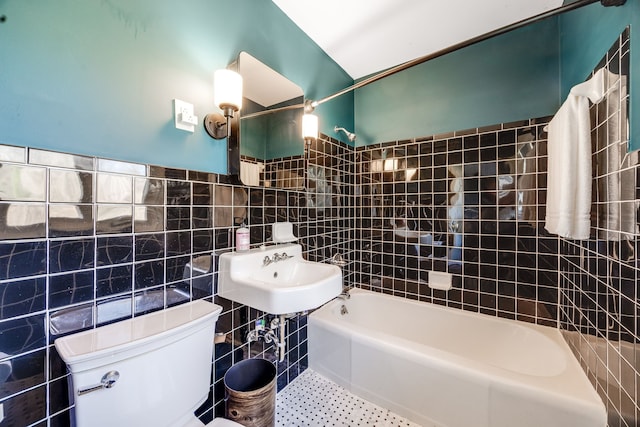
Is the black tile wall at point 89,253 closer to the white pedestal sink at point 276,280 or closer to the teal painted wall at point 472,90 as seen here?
the white pedestal sink at point 276,280

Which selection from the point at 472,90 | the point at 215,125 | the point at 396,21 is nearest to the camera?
the point at 215,125

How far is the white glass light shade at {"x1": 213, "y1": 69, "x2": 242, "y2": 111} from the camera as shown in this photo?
109cm

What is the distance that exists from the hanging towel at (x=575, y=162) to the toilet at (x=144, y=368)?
165cm

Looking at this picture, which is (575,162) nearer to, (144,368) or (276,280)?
(276,280)

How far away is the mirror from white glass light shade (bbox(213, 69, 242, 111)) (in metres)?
0.18

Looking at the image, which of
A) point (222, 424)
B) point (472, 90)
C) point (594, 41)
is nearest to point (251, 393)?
point (222, 424)

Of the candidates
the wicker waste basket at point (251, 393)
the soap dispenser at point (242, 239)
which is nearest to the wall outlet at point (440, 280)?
the wicker waste basket at point (251, 393)

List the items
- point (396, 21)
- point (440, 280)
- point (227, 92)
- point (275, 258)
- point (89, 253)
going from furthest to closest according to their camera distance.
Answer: point (440, 280)
point (396, 21)
point (275, 258)
point (227, 92)
point (89, 253)

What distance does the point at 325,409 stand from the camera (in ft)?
4.80

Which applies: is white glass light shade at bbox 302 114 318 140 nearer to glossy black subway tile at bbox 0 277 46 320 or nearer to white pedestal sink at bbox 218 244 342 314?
white pedestal sink at bbox 218 244 342 314

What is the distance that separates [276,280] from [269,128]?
3.02 ft

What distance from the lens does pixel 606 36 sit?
103 centimetres

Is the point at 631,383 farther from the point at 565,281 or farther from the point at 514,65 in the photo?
the point at 514,65

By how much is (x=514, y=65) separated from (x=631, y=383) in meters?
1.86
